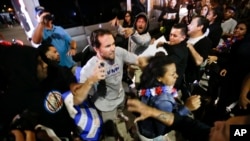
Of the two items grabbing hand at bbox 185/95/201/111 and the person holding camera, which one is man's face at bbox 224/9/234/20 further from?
the person holding camera

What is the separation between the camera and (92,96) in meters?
2.37

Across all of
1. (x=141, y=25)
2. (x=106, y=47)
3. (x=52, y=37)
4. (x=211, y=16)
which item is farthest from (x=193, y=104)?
(x=211, y=16)

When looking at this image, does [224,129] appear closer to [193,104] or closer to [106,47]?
[193,104]

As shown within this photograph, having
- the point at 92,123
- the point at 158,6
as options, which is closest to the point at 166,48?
the point at 92,123

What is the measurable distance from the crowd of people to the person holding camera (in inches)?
0.6

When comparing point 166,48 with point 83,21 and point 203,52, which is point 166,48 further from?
point 83,21

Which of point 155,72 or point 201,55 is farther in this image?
point 201,55

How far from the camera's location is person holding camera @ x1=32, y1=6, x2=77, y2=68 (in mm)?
2827

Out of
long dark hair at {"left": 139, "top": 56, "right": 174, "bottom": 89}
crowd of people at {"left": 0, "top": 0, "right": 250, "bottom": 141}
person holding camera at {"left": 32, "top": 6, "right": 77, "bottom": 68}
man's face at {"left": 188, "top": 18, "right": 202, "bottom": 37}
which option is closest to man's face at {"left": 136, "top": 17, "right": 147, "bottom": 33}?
crowd of people at {"left": 0, "top": 0, "right": 250, "bottom": 141}

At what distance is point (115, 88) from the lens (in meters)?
2.36

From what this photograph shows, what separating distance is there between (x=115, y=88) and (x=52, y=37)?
1.45m

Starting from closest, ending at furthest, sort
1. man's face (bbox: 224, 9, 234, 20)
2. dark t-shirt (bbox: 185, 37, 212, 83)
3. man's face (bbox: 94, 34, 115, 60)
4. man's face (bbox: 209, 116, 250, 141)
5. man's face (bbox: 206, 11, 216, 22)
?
man's face (bbox: 209, 116, 250, 141) → man's face (bbox: 94, 34, 115, 60) → dark t-shirt (bbox: 185, 37, 212, 83) → man's face (bbox: 206, 11, 216, 22) → man's face (bbox: 224, 9, 234, 20)

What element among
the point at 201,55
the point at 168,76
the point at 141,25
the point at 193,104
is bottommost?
the point at 193,104

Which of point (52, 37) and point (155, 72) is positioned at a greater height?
point (52, 37)
